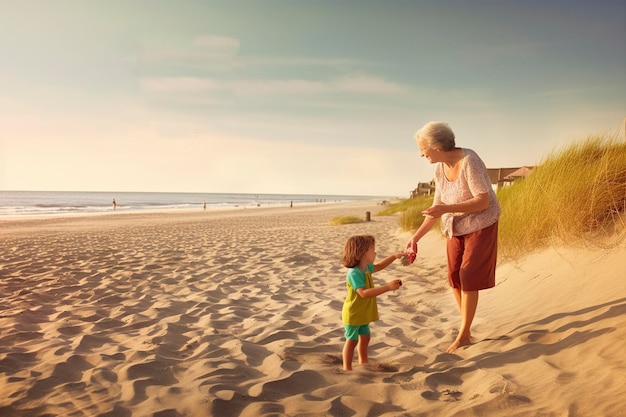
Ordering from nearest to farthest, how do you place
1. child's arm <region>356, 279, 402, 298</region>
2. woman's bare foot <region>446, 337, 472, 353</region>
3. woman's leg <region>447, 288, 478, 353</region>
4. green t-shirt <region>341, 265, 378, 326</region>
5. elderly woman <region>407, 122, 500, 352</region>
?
child's arm <region>356, 279, 402, 298</region>, green t-shirt <region>341, 265, 378, 326</region>, elderly woman <region>407, 122, 500, 352</region>, woman's leg <region>447, 288, 478, 353</region>, woman's bare foot <region>446, 337, 472, 353</region>

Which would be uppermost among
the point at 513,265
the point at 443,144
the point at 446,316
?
the point at 443,144

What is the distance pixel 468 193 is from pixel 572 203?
221 centimetres

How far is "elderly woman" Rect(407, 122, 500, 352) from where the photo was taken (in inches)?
133

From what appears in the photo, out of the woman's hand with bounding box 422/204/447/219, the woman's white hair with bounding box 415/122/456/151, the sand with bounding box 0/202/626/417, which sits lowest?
the sand with bounding box 0/202/626/417

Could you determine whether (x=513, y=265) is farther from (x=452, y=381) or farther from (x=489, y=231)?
(x=452, y=381)

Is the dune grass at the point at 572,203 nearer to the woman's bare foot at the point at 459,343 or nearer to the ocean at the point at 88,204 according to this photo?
the woman's bare foot at the point at 459,343

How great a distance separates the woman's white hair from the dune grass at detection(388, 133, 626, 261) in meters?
2.22

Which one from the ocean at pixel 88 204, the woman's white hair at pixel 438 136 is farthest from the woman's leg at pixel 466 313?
the ocean at pixel 88 204

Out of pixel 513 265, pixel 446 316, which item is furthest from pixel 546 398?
pixel 513 265

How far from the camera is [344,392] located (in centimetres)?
293

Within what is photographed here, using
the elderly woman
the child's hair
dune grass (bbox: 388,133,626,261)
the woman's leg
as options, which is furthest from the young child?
dune grass (bbox: 388,133,626,261)

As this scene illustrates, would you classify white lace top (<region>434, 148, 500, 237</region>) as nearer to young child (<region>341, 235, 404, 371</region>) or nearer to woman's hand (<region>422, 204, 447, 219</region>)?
woman's hand (<region>422, 204, 447, 219</region>)

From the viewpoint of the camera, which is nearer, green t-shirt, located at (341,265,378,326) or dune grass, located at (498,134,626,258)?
green t-shirt, located at (341,265,378,326)

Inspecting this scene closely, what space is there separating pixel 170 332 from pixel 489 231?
9.98 ft
